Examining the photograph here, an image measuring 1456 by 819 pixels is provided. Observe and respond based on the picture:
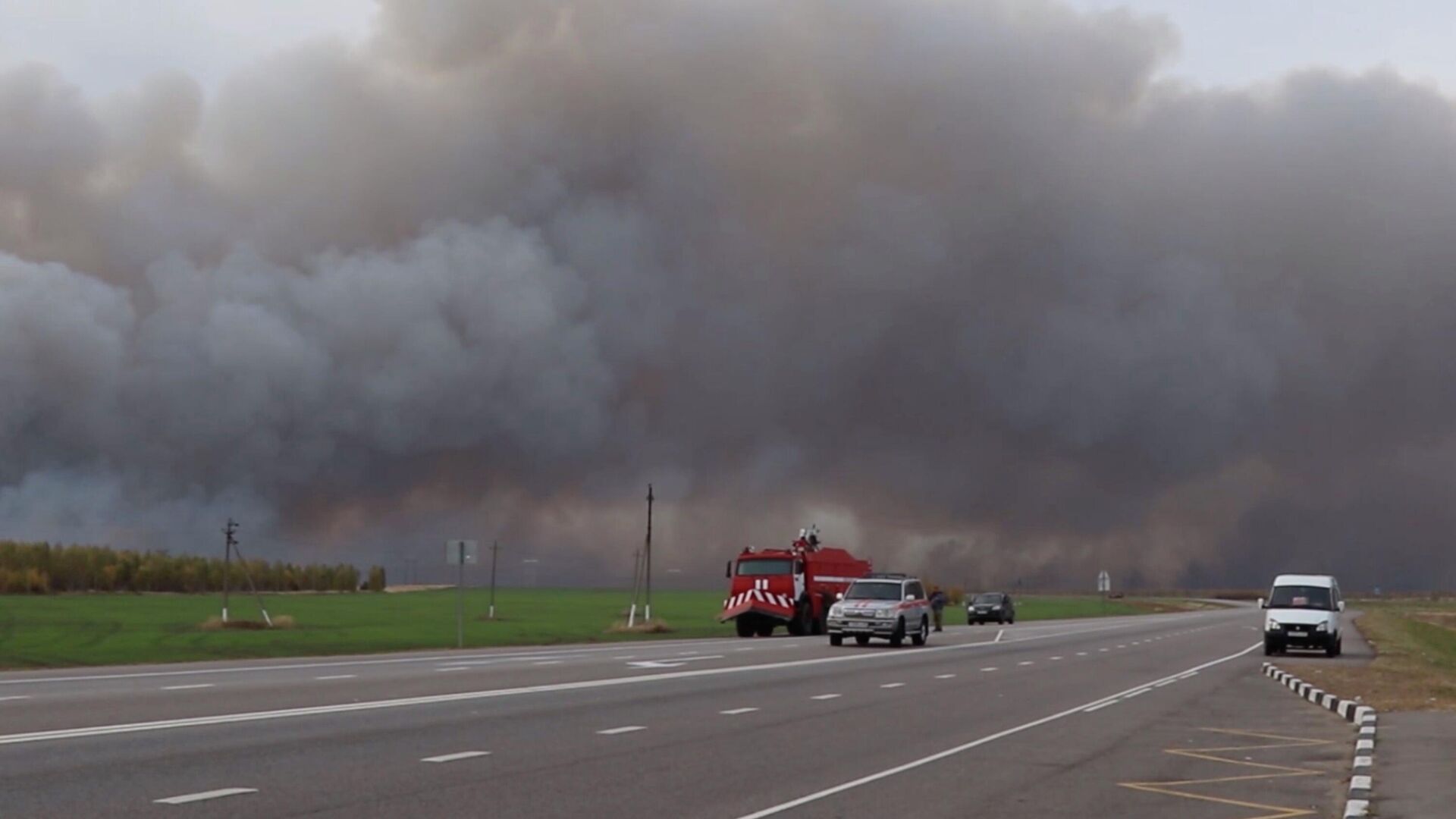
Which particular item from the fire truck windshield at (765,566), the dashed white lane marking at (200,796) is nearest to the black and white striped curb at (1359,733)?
the dashed white lane marking at (200,796)

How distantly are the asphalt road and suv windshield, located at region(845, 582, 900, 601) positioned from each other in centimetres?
1249

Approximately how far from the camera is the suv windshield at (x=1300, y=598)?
42.9 metres

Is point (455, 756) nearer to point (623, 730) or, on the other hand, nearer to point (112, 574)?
point (623, 730)

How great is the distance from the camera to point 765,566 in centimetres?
5634

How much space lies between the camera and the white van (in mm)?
42062

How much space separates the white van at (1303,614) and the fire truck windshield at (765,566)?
17.8 meters

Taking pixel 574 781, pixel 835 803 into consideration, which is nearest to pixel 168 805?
pixel 574 781

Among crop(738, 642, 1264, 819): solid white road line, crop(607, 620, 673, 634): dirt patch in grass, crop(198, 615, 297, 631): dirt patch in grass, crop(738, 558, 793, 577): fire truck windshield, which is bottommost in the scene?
crop(738, 642, 1264, 819): solid white road line

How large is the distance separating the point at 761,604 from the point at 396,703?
34.8 meters

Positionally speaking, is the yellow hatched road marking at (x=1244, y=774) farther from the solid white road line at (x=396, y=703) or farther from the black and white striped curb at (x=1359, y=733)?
the solid white road line at (x=396, y=703)

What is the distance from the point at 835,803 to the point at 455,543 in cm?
3162

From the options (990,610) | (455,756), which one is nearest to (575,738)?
(455,756)

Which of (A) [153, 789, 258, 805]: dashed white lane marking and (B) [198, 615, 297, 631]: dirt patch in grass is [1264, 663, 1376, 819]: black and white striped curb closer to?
(A) [153, 789, 258, 805]: dashed white lane marking

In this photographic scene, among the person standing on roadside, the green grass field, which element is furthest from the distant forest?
the person standing on roadside
